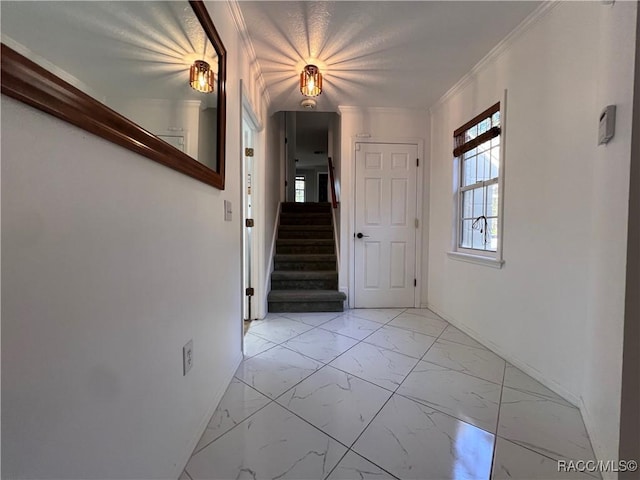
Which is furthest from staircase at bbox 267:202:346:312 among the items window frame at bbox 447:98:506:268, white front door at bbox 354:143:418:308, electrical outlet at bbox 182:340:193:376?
electrical outlet at bbox 182:340:193:376

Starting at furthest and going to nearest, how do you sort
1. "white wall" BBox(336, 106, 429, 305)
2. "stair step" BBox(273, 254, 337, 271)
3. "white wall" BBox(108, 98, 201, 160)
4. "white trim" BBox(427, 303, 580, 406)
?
"stair step" BBox(273, 254, 337, 271) → "white wall" BBox(336, 106, 429, 305) → "white trim" BBox(427, 303, 580, 406) → "white wall" BBox(108, 98, 201, 160)

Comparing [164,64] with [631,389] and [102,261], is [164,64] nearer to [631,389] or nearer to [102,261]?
[102,261]

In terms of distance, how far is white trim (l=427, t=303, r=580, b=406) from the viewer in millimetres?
1546

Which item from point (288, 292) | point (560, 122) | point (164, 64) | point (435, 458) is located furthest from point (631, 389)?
point (288, 292)

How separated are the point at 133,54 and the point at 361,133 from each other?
2705 mm

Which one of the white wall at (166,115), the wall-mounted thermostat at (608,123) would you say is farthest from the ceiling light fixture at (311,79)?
the wall-mounted thermostat at (608,123)

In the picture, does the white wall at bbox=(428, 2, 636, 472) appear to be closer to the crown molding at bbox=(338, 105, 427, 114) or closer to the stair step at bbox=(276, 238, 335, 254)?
the crown molding at bbox=(338, 105, 427, 114)

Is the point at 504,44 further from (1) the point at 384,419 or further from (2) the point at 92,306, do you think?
(2) the point at 92,306

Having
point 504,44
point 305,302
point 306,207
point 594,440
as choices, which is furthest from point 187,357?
point 306,207

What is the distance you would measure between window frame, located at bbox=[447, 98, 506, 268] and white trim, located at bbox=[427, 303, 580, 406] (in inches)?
24.8

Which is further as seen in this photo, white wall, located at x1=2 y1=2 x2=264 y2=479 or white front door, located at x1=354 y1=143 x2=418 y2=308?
white front door, located at x1=354 y1=143 x2=418 y2=308

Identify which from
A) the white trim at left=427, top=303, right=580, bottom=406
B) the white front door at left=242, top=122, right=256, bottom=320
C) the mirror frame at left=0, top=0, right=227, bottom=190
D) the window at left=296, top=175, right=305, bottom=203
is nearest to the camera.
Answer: the mirror frame at left=0, top=0, right=227, bottom=190


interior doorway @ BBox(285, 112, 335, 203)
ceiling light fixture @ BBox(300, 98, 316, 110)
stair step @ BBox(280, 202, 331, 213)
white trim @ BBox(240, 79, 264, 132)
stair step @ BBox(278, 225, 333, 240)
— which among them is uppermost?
interior doorway @ BBox(285, 112, 335, 203)

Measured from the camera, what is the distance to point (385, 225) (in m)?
3.29
